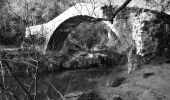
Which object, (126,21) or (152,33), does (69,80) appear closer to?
(126,21)

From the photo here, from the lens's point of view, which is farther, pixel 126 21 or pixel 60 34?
pixel 60 34

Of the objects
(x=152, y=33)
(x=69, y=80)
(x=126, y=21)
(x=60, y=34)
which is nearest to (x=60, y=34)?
(x=60, y=34)

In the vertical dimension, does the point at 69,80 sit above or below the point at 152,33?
below

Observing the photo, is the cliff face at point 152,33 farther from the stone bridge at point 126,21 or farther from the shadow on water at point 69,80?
the shadow on water at point 69,80

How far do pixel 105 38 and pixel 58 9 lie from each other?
4.95 metres

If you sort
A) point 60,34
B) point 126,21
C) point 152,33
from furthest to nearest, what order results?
point 60,34 → point 126,21 → point 152,33

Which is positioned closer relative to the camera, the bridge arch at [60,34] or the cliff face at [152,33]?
the cliff face at [152,33]

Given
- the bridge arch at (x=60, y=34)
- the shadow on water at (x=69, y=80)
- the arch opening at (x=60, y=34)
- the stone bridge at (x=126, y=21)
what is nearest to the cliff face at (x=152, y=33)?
the stone bridge at (x=126, y=21)

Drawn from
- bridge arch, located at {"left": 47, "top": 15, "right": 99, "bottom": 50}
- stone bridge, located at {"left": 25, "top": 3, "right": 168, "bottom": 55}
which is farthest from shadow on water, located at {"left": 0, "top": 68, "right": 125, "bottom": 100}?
bridge arch, located at {"left": 47, "top": 15, "right": 99, "bottom": 50}

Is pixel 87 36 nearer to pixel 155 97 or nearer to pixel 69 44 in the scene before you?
pixel 69 44

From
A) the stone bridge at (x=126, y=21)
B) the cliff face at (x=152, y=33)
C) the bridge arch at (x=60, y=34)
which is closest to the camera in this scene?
the cliff face at (x=152, y=33)

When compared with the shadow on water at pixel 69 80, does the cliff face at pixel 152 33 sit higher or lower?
higher

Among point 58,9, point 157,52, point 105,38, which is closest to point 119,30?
point 157,52

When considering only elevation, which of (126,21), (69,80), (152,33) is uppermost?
(126,21)
